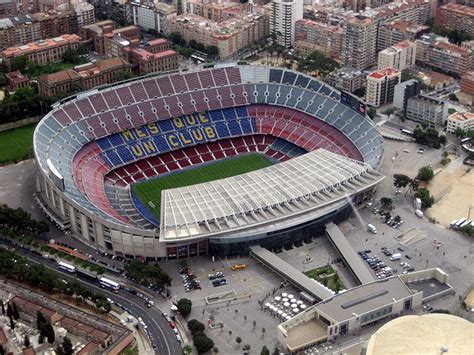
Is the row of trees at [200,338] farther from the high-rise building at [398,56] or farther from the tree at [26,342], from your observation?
the high-rise building at [398,56]

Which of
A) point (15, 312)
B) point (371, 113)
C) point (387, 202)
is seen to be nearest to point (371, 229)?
point (387, 202)

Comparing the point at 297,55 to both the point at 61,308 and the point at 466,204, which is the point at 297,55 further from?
the point at 61,308

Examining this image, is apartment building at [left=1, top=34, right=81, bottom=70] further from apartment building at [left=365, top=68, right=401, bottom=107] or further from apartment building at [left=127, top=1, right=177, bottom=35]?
apartment building at [left=365, top=68, right=401, bottom=107]

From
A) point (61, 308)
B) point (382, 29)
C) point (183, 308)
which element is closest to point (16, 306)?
point (61, 308)

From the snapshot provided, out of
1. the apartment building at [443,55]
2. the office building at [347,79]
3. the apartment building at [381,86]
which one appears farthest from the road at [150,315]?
the apartment building at [443,55]

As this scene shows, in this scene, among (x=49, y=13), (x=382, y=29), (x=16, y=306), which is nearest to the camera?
(x=16, y=306)

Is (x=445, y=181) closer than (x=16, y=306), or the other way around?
(x=16, y=306)
